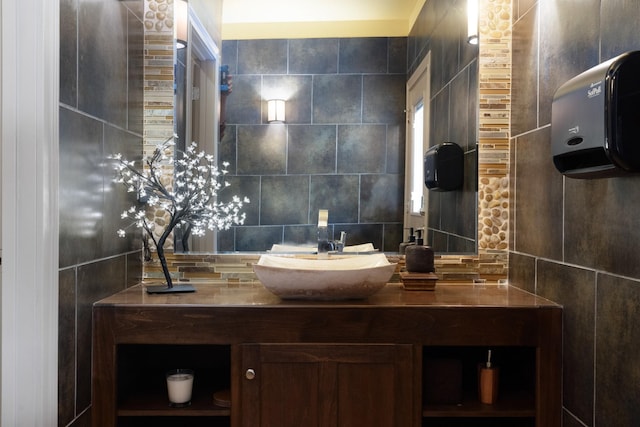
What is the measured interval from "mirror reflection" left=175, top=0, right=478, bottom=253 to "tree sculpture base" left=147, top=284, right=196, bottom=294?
0.26 metres

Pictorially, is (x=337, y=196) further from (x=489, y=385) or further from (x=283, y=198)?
(x=489, y=385)

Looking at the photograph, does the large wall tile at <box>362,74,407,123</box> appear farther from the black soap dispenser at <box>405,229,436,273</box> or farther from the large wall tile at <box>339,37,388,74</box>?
the black soap dispenser at <box>405,229,436,273</box>

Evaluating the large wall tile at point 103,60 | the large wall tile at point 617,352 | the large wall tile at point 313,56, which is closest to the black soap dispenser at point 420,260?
the large wall tile at point 617,352

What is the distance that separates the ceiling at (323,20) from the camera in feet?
7.06

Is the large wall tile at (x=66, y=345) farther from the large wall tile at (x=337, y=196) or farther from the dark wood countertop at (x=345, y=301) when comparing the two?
the large wall tile at (x=337, y=196)

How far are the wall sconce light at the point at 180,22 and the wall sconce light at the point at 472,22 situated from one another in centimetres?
117

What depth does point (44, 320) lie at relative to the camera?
55.8 inches

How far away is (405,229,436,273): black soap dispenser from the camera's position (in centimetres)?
202

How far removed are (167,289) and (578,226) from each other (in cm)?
140

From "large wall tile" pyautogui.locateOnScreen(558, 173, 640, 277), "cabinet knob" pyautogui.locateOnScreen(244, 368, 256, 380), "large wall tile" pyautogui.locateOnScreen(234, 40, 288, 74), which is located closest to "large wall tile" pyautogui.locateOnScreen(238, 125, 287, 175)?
"large wall tile" pyautogui.locateOnScreen(234, 40, 288, 74)

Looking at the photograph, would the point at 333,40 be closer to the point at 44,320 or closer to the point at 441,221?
the point at 441,221

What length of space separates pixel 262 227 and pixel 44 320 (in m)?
0.92

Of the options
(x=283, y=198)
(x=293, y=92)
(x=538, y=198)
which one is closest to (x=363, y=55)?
(x=293, y=92)

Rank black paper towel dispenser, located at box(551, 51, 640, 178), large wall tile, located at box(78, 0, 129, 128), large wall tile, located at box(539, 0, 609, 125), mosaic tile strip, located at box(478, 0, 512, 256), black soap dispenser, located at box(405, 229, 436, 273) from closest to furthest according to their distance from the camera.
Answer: black paper towel dispenser, located at box(551, 51, 640, 178)
large wall tile, located at box(539, 0, 609, 125)
large wall tile, located at box(78, 0, 129, 128)
black soap dispenser, located at box(405, 229, 436, 273)
mosaic tile strip, located at box(478, 0, 512, 256)
